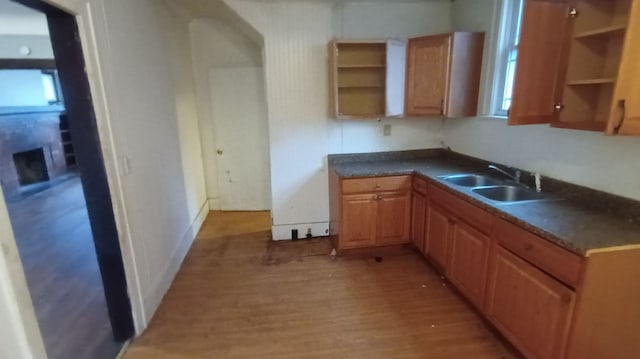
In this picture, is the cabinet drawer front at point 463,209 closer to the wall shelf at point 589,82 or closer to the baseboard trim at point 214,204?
the wall shelf at point 589,82

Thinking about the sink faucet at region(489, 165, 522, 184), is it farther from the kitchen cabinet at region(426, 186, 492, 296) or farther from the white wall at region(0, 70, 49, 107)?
the white wall at region(0, 70, 49, 107)

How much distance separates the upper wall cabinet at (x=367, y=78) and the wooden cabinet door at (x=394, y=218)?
2.73 ft

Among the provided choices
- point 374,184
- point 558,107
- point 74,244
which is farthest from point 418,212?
point 74,244

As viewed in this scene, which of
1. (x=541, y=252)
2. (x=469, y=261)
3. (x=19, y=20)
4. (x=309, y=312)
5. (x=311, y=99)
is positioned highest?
(x=19, y=20)

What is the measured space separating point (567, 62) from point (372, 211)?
1.85m

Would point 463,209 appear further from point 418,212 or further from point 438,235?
point 418,212

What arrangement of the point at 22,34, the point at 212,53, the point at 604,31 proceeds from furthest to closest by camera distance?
the point at 22,34, the point at 212,53, the point at 604,31

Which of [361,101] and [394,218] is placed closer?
[394,218]

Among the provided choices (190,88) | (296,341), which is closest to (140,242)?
(296,341)

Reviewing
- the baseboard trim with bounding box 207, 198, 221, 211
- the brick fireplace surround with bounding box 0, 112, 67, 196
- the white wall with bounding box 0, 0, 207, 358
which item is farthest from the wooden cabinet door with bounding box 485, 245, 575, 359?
the brick fireplace surround with bounding box 0, 112, 67, 196

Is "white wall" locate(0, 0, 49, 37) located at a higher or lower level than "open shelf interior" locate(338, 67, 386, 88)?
higher

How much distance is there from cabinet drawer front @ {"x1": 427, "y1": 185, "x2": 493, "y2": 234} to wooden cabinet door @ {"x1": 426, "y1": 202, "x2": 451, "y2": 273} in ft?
0.29

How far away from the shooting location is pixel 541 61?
76.9 inches

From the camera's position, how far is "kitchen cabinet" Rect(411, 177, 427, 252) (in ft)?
9.64
